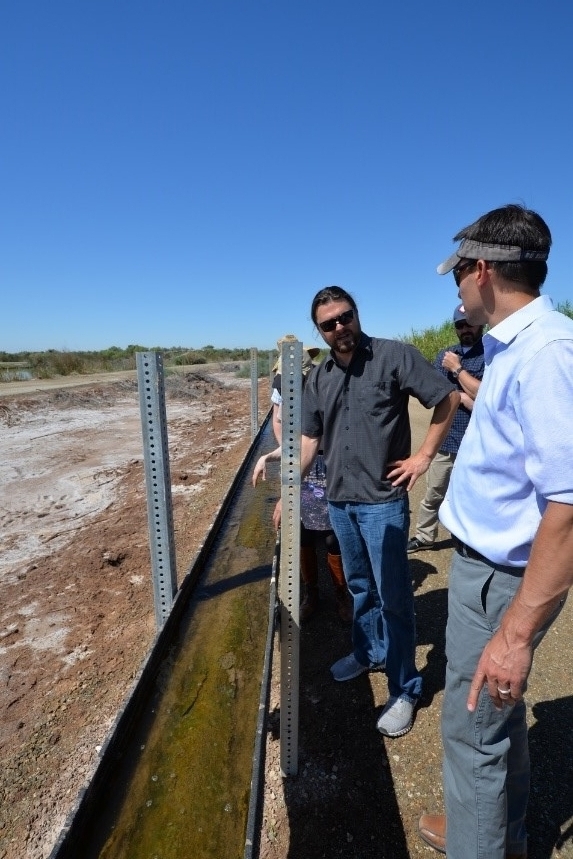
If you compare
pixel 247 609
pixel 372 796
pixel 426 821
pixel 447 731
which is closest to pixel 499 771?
pixel 447 731

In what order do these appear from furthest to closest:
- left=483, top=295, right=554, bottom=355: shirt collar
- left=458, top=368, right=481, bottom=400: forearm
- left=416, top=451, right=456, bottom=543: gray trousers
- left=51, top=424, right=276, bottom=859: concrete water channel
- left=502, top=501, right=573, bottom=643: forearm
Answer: left=416, top=451, right=456, bottom=543: gray trousers
left=458, top=368, right=481, bottom=400: forearm
left=51, top=424, right=276, bottom=859: concrete water channel
left=483, top=295, right=554, bottom=355: shirt collar
left=502, top=501, right=573, bottom=643: forearm

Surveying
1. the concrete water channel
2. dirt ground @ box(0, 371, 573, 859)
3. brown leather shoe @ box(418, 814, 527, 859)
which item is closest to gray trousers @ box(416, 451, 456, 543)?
dirt ground @ box(0, 371, 573, 859)

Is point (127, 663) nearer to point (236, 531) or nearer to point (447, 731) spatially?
point (236, 531)

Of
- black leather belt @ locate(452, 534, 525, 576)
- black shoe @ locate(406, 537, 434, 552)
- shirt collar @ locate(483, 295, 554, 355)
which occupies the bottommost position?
black shoe @ locate(406, 537, 434, 552)

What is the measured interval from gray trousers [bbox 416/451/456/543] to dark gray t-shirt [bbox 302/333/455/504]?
2109mm

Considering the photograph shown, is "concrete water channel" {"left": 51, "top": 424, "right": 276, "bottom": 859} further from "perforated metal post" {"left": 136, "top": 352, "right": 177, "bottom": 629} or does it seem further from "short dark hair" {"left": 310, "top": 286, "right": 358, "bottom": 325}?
"short dark hair" {"left": 310, "top": 286, "right": 358, "bottom": 325}

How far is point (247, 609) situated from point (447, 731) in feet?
4.76

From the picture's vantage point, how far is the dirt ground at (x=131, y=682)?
7.07 ft

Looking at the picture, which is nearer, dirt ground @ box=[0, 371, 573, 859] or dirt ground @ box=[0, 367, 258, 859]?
dirt ground @ box=[0, 371, 573, 859]

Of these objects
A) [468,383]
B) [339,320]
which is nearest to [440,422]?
[339,320]

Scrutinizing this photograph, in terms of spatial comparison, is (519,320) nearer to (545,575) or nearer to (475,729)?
(545,575)

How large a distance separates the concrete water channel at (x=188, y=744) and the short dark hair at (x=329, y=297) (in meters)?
1.52

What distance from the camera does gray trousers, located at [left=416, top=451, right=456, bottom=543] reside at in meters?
4.47

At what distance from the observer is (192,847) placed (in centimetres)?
149
